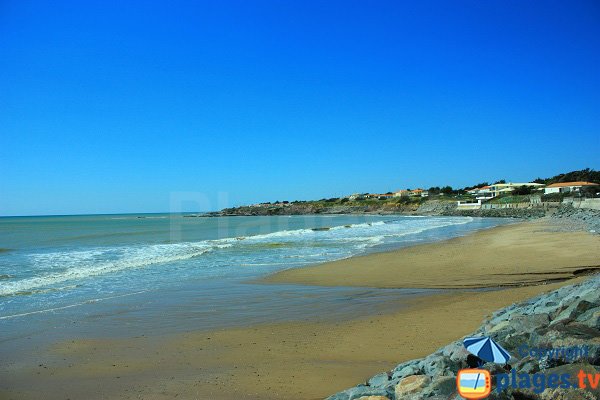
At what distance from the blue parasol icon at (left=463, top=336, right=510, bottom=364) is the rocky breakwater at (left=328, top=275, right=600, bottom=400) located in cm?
9

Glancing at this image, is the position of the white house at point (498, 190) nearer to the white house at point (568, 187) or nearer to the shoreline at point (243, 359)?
the white house at point (568, 187)

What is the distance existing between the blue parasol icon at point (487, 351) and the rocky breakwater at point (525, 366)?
0.28 ft

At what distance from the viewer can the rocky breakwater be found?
3.56 m

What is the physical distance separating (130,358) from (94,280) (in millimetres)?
9110

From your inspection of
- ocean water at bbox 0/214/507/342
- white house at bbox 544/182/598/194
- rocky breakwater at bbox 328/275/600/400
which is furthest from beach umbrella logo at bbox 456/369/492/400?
white house at bbox 544/182/598/194

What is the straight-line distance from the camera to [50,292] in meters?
12.6

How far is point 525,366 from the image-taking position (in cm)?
401

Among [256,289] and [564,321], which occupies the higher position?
[564,321]

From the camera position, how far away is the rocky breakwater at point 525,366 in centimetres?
Answer: 356

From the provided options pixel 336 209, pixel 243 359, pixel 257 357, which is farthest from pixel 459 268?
pixel 336 209

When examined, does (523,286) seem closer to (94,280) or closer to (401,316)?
(401,316)

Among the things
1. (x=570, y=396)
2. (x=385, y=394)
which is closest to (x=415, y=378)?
(x=385, y=394)

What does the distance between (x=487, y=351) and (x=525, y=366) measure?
339 mm

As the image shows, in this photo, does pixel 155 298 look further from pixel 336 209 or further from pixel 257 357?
pixel 336 209
